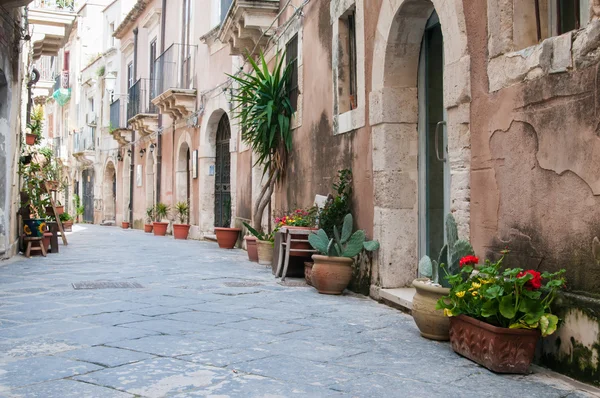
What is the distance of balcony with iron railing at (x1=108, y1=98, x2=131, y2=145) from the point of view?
76.8ft

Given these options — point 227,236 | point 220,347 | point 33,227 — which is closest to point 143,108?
point 227,236

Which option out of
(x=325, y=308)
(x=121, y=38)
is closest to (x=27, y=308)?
(x=325, y=308)

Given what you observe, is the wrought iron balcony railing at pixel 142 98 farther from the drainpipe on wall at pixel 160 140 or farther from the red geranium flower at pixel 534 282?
the red geranium flower at pixel 534 282

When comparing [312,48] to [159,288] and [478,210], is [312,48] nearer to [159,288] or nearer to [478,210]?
[159,288]

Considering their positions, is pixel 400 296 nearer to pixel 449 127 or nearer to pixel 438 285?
pixel 438 285

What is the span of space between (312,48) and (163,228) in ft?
35.3

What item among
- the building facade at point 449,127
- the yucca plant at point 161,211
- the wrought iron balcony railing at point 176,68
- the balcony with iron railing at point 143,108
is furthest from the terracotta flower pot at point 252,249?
the balcony with iron railing at point 143,108

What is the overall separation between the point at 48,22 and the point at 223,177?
5.01 m

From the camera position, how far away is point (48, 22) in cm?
1280

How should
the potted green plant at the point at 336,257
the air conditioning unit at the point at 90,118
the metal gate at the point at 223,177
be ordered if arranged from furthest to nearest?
the air conditioning unit at the point at 90,118 < the metal gate at the point at 223,177 < the potted green plant at the point at 336,257

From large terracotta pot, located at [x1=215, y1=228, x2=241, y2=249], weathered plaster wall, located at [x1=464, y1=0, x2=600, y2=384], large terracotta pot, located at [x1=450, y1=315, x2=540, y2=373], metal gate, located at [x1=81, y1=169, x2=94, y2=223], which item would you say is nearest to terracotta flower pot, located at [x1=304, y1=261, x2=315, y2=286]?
weathered plaster wall, located at [x1=464, y1=0, x2=600, y2=384]

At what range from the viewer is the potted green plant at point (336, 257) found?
6.36 m

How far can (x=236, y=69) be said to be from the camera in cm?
1308

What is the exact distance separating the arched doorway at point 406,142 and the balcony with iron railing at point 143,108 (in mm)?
13929
